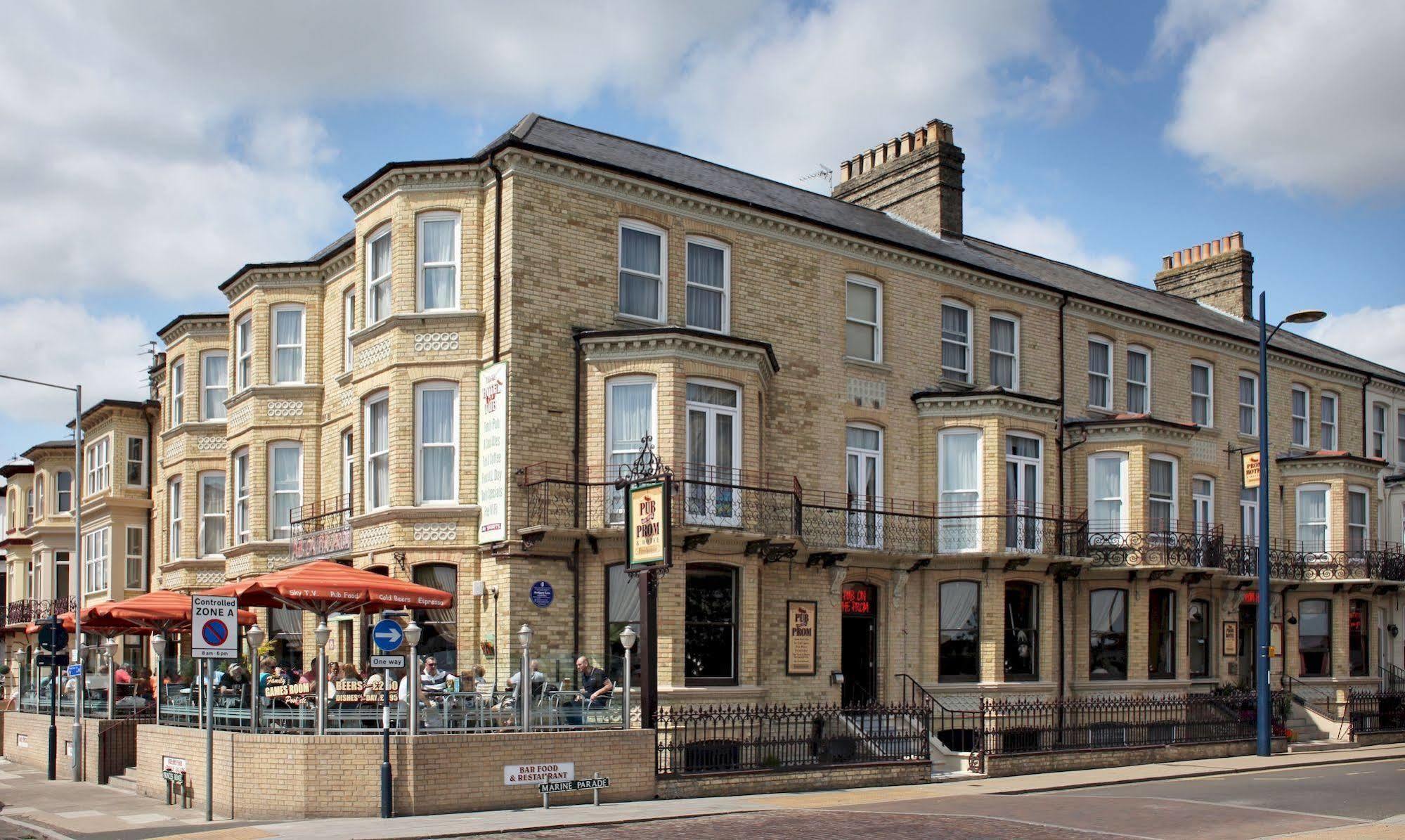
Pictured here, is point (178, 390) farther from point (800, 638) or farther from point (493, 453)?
A: point (800, 638)

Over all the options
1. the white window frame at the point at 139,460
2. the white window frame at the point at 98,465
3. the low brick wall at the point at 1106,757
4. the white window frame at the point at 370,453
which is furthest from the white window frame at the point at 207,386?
the low brick wall at the point at 1106,757

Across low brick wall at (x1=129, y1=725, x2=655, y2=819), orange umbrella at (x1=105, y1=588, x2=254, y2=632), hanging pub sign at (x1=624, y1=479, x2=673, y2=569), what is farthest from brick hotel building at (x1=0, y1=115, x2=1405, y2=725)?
low brick wall at (x1=129, y1=725, x2=655, y2=819)

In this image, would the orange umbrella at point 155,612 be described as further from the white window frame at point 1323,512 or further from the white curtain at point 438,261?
the white window frame at point 1323,512

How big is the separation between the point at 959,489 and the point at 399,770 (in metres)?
→ 14.7

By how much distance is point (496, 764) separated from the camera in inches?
728

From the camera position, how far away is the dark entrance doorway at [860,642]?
27.6 metres

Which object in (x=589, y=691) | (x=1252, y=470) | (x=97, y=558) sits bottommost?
(x=589, y=691)

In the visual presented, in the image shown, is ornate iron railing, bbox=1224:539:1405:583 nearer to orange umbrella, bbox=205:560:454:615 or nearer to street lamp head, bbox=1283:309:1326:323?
street lamp head, bbox=1283:309:1326:323

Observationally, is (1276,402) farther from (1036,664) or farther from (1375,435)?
(1036,664)

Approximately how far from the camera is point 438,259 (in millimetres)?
24531

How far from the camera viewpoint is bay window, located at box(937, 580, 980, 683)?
28828mm

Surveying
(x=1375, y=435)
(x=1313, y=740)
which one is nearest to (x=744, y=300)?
(x=1313, y=740)

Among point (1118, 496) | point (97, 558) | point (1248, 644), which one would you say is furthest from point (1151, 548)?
point (97, 558)

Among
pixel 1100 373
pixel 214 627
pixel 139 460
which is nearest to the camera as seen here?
pixel 214 627
